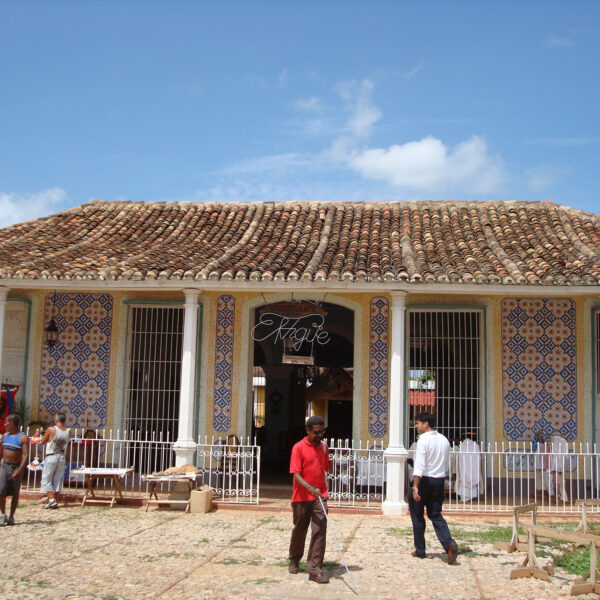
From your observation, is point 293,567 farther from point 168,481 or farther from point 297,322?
point 297,322

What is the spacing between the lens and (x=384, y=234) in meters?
12.6

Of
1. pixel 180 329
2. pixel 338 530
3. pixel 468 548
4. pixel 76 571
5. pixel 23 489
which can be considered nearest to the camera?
pixel 76 571

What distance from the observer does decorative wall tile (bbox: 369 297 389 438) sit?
38.2ft

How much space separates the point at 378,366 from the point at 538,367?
2559mm

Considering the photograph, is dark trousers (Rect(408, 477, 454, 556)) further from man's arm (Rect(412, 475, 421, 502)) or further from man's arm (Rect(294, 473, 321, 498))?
man's arm (Rect(294, 473, 321, 498))

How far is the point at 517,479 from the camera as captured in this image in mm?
11273

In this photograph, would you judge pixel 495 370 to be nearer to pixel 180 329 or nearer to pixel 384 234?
pixel 384 234

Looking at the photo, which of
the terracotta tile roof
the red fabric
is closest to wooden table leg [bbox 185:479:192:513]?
the terracotta tile roof

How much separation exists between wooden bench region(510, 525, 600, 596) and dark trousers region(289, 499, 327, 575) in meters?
1.74

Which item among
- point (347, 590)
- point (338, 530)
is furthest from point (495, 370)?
point (347, 590)

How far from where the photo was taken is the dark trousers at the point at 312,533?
6.36 m

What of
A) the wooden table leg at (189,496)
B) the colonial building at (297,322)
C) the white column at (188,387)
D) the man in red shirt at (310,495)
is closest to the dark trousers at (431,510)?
the man in red shirt at (310,495)

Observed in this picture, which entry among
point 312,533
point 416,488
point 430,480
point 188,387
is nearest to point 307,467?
point 312,533

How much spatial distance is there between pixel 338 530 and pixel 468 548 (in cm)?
165
